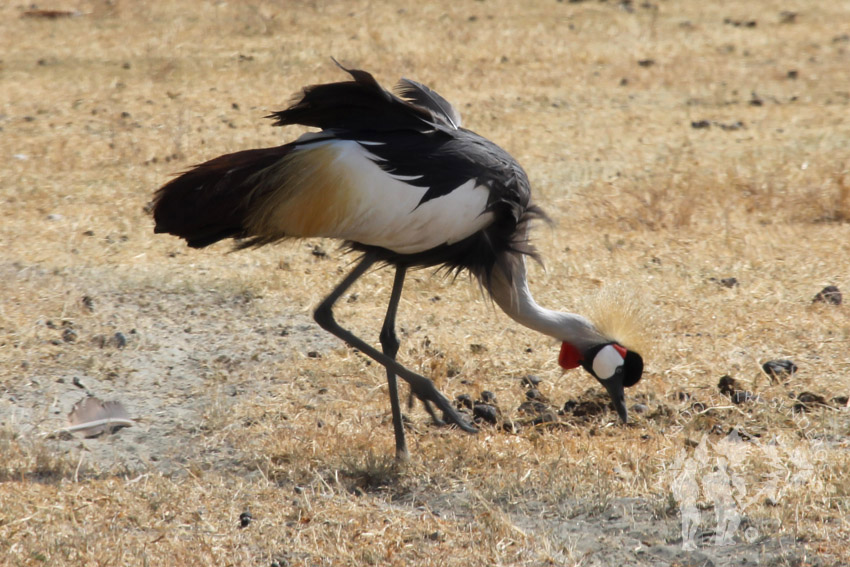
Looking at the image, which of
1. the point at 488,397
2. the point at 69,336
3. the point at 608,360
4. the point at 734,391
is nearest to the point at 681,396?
the point at 734,391

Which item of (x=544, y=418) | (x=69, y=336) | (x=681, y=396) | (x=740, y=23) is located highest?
(x=740, y=23)

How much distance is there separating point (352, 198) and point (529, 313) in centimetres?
89

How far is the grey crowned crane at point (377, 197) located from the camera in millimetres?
3797

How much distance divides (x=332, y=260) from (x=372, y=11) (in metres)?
6.11

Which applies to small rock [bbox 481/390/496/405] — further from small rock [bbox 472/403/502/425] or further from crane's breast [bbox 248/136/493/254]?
crane's breast [bbox 248/136/493/254]

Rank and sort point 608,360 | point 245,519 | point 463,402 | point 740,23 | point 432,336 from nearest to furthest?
point 245,519
point 608,360
point 463,402
point 432,336
point 740,23

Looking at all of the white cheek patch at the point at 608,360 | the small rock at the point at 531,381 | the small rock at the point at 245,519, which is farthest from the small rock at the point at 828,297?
the small rock at the point at 245,519

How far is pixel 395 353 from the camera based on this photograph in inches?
165

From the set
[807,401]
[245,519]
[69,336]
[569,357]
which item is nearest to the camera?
[245,519]

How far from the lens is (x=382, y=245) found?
3.94 m

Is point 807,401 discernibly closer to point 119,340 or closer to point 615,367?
point 615,367

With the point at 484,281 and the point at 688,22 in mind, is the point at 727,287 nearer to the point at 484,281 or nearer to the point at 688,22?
the point at 484,281

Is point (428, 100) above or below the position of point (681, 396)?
above

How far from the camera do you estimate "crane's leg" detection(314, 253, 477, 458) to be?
→ 3.93 m
